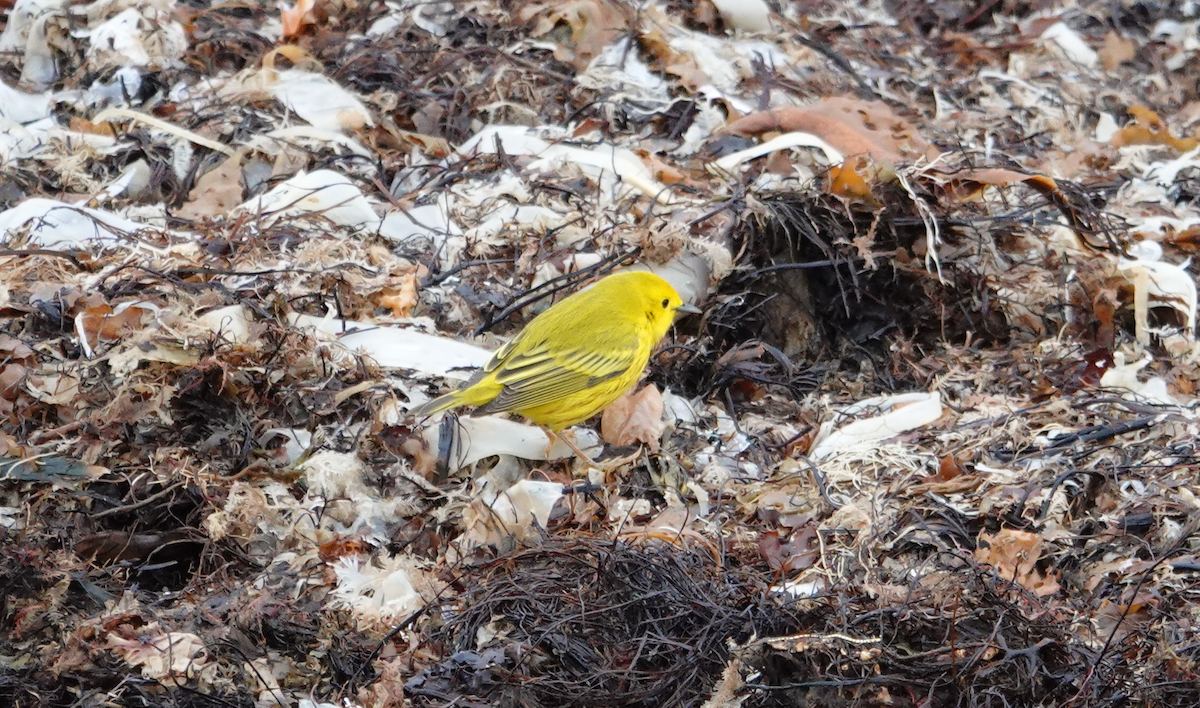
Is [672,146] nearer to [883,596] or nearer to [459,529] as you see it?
[459,529]

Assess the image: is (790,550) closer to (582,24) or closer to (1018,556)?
(1018,556)

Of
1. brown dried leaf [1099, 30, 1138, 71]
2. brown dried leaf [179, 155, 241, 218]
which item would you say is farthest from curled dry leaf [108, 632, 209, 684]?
brown dried leaf [1099, 30, 1138, 71]

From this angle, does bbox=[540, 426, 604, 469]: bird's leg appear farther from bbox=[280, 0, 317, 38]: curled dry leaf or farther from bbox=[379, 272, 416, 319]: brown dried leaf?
bbox=[280, 0, 317, 38]: curled dry leaf

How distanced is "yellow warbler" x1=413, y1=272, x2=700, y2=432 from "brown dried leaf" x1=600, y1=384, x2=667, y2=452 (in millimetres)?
103

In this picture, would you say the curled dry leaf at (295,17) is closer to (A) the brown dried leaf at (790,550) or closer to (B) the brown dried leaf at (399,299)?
(B) the brown dried leaf at (399,299)

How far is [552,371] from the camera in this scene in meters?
4.18

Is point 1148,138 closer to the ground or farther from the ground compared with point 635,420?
farther from the ground

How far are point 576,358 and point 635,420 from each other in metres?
0.37

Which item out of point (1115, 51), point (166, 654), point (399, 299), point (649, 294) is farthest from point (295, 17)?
point (1115, 51)

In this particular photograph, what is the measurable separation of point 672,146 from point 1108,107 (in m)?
2.97

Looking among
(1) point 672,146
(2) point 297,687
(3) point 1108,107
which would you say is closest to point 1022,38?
Answer: (3) point 1108,107

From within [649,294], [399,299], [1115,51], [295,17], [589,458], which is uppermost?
[295,17]

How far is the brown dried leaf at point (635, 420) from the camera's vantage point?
4.32 m

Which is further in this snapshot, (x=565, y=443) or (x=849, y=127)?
(x=849, y=127)
